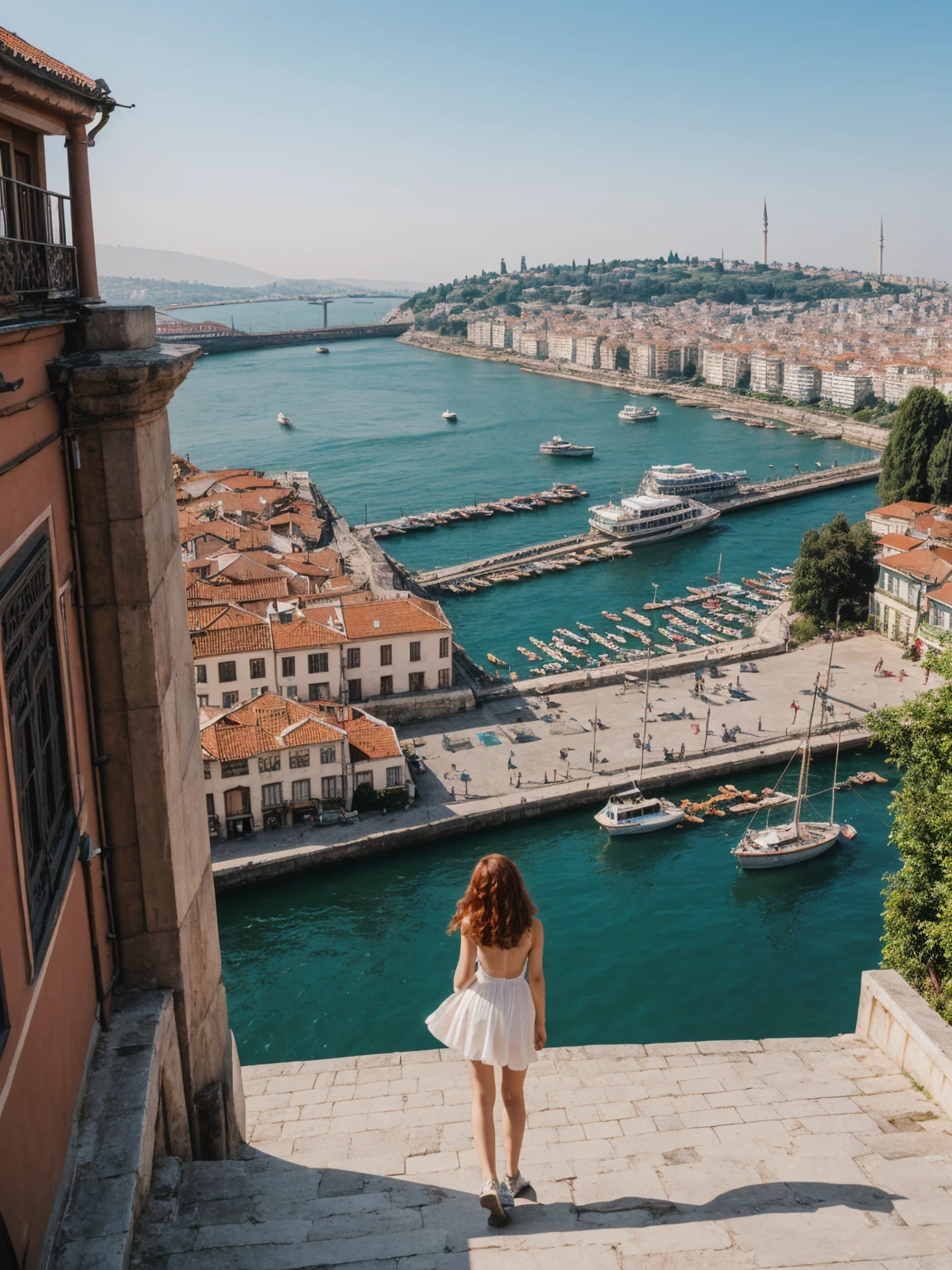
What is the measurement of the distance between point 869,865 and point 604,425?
46101 millimetres

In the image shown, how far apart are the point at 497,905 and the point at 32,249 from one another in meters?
1.95

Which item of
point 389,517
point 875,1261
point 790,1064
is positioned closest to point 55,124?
point 875,1261

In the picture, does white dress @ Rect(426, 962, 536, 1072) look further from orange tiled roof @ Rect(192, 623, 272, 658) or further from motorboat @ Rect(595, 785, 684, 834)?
orange tiled roof @ Rect(192, 623, 272, 658)

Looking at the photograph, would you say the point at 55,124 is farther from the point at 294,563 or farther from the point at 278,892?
the point at 294,563

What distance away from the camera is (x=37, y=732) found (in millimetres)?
2555

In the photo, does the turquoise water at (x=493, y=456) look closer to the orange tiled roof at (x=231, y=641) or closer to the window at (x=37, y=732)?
the orange tiled roof at (x=231, y=641)

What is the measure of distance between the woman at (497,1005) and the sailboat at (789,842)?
12.3 m

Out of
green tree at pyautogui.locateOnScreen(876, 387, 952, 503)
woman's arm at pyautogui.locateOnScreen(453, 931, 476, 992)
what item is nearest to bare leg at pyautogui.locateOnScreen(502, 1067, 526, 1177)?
woman's arm at pyautogui.locateOnScreen(453, 931, 476, 992)

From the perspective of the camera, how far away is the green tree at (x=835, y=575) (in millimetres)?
23469

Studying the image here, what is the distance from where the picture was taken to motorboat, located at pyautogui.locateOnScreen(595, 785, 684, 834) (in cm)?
1542

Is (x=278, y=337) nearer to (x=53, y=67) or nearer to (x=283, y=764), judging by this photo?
(x=283, y=764)

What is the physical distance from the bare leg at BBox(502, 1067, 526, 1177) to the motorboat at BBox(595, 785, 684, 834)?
1260 centimetres

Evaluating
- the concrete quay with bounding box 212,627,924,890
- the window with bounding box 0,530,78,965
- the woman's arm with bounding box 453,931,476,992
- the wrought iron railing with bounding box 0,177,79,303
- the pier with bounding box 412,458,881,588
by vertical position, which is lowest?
the concrete quay with bounding box 212,627,924,890

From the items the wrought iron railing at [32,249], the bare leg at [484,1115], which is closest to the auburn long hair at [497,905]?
the bare leg at [484,1115]
